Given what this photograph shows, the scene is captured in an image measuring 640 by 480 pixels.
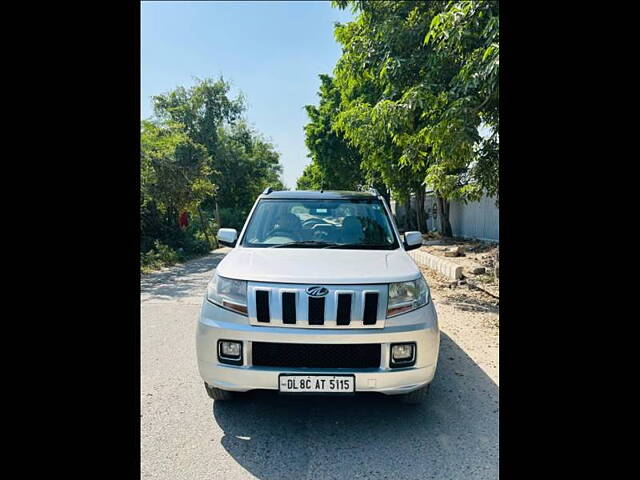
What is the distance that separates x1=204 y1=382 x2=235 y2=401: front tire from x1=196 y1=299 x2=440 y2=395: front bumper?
0.25 m

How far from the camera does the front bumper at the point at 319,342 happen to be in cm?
263

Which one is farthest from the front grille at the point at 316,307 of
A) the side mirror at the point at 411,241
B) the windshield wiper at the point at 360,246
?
the side mirror at the point at 411,241

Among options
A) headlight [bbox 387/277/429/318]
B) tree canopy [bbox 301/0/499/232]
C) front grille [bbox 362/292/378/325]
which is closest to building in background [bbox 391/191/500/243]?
tree canopy [bbox 301/0/499/232]

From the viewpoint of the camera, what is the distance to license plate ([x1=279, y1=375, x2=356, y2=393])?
260 centimetres

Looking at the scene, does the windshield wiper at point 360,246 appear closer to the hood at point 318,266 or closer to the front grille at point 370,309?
the hood at point 318,266

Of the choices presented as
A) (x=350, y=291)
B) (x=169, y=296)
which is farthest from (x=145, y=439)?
(x=169, y=296)

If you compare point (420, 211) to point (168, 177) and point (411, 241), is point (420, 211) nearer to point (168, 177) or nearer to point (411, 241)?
point (168, 177)

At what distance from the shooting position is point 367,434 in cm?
279

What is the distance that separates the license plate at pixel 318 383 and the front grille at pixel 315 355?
0.28 feet

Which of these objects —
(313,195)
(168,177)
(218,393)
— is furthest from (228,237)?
(168,177)
